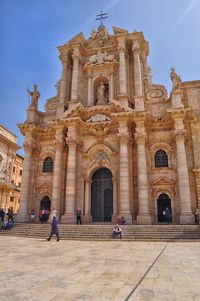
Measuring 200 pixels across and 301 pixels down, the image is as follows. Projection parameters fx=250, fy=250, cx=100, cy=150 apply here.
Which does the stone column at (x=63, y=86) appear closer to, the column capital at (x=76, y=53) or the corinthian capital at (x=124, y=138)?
the column capital at (x=76, y=53)

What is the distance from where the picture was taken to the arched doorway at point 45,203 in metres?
23.8

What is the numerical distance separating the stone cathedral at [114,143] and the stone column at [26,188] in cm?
9

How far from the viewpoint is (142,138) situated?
2120 cm

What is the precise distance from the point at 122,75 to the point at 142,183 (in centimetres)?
1084

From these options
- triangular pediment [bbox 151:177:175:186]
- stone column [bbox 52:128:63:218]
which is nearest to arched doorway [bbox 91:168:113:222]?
stone column [bbox 52:128:63:218]

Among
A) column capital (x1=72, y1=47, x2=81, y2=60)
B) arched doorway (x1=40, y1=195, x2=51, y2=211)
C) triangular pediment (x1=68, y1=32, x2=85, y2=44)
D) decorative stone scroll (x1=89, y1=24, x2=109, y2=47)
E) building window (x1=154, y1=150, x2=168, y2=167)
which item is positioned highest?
decorative stone scroll (x1=89, y1=24, x2=109, y2=47)

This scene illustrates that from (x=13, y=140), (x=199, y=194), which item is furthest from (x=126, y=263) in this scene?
(x=13, y=140)

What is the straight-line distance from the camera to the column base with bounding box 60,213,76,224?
20.4m

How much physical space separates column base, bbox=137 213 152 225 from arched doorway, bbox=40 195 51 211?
9013 millimetres

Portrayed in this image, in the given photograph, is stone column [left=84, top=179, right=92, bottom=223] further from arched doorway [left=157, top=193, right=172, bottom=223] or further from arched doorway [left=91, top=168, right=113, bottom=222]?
arched doorway [left=157, top=193, right=172, bottom=223]

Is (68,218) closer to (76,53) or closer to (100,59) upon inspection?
(100,59)

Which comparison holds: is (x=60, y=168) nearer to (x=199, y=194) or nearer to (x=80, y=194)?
(x=80, y=194)

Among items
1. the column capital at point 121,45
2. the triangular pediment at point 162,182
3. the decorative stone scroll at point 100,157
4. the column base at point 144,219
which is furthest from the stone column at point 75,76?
the column base at point 144,219

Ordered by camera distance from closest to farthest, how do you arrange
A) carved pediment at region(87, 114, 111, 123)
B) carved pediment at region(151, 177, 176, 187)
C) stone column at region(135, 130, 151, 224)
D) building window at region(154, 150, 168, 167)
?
stone column at region(135, 130, 151, 224) < carved pediment at region(151, 177, 176, 187) < building window at region(154, 150, 168, 167) < carved pediment at region(87, 114, 111, 123)
